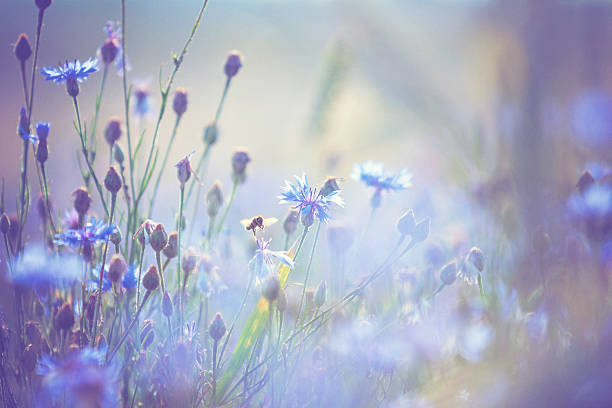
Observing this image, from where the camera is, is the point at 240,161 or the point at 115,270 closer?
the point at 115,270

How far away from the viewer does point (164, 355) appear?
57 centimetres

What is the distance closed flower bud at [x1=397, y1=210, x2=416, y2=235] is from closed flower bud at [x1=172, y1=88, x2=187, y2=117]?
0.32 meters

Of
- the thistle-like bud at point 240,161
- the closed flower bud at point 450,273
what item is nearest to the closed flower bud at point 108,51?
the thistle-like bud at point 240,161

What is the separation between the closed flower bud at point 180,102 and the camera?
73cm

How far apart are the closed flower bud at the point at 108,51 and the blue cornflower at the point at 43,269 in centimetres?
25

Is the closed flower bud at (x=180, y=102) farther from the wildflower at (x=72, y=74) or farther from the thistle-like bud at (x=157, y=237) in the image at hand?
the thistle-like bud at (x=157, y=237)

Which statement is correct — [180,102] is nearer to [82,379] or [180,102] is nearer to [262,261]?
[262,261]

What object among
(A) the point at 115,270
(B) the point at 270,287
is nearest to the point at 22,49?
(A) the point at 115,270

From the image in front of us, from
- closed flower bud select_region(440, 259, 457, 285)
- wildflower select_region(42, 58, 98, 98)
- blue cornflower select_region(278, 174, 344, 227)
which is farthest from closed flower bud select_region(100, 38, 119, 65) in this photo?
closed flower bud select_region(440, 259, 457, 285)

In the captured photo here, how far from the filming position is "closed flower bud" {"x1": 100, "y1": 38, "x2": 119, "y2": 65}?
0.71m

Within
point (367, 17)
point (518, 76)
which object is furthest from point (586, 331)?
point (367, 17)

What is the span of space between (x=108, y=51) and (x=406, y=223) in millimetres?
430

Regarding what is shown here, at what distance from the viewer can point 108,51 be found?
2.32ft

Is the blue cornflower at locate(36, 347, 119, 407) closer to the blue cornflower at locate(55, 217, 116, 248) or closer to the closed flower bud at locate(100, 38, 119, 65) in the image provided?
the blue cornflower at locate(55, 217, 116, 248)
